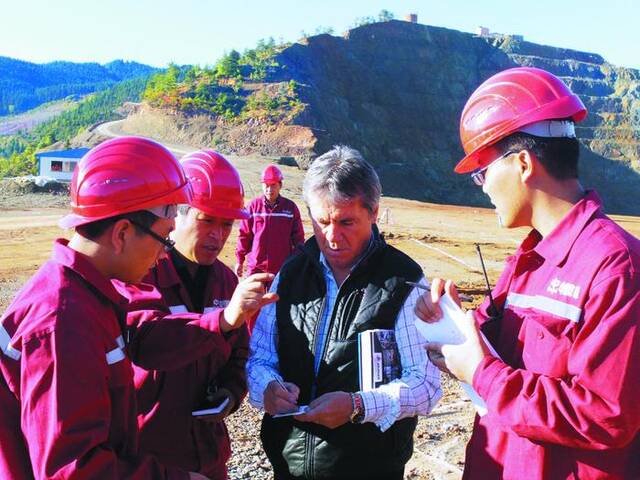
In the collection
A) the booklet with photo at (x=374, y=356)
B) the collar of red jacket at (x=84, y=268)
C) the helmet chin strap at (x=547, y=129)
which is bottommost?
the booklet with photo at (x=374, y=356)

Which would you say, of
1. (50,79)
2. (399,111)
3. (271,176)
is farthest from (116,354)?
(50,79)

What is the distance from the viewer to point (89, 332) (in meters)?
1.88

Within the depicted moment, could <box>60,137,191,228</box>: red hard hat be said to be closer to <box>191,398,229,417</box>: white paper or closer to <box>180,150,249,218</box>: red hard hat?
<box>180,150,249,218</box>: red hard hat

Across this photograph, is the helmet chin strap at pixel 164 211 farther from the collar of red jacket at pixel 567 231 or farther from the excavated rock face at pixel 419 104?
the excavated rock face at pixel 419 104

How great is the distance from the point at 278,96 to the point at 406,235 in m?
29.6

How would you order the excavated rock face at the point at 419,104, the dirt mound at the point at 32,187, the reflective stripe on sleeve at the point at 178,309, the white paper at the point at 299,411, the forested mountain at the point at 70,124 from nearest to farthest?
the white paper at the point at 299,411 < the reflective stripe on sleeve at the point at 178,309 < the dirt mound at the point at 32,187 < the excavated rock face at the point at 419,104 < the forested mountain at the point at 70,124

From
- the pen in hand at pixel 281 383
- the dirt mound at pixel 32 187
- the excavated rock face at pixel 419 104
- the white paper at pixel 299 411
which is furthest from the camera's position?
the excavated rock face at pixel 419 104

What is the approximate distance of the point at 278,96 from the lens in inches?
1881

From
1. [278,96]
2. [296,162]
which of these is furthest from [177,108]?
[296,162]

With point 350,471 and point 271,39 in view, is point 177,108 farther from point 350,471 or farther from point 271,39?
point 350,471

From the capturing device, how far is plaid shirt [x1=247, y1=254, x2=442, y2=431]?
2.52 metres

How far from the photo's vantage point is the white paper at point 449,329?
2.21 m

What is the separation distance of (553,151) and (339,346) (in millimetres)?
1074

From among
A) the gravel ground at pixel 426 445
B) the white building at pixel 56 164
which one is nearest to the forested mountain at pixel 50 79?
the white building at pixel 56 164
